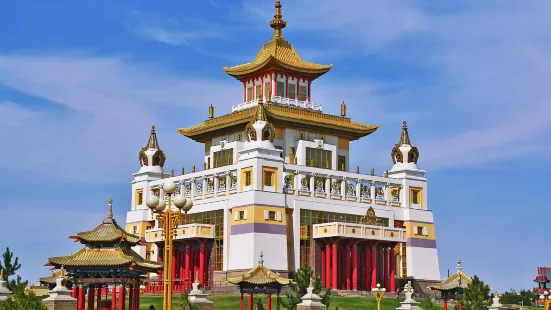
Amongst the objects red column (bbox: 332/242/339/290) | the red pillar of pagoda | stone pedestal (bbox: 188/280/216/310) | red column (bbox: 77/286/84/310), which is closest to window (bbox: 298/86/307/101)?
the red pillar of pagoda

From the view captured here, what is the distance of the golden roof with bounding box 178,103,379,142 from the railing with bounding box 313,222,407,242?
35.3 feet

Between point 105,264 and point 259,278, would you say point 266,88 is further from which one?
point 105,264

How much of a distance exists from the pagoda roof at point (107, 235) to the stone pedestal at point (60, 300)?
10.1 metres

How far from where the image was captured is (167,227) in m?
38.9

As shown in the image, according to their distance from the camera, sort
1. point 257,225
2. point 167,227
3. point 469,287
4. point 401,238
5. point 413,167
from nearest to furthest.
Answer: point 167,227
point 469,287
point 257,225
point 401,238
point 413,167

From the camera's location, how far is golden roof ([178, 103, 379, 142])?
8956 centimetres

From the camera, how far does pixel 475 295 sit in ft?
205

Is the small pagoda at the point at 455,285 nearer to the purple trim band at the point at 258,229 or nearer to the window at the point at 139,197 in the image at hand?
the purple trim band at the point at 258,229

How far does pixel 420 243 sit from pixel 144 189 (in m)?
25.6

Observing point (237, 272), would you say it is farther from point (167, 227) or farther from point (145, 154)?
point (167, 227)

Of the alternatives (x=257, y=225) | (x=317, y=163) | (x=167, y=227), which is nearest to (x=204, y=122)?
(x=317, y=163)

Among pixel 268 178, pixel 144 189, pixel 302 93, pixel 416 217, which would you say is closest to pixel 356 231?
pixel 268 178

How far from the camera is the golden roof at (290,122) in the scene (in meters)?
89.6

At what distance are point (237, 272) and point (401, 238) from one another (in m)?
15.1
